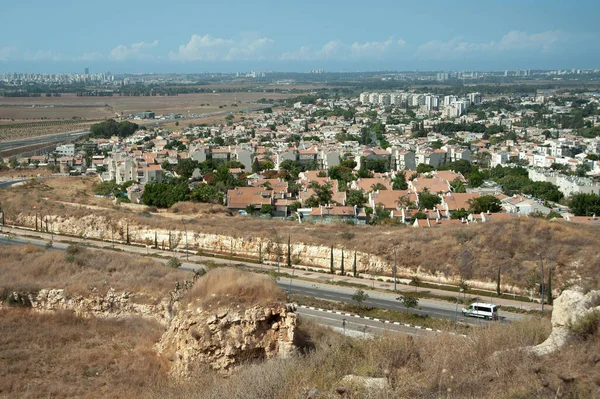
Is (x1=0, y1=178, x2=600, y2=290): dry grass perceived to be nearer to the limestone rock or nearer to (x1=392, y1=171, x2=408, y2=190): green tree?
the limestone rock

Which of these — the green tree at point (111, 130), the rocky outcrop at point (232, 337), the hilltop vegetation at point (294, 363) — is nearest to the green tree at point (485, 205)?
the hilltop vegetation at point (294, 363)

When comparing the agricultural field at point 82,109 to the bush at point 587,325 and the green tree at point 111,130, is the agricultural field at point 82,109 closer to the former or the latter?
the green tree at point 111,130

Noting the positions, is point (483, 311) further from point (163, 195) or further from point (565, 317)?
point (163, 195)

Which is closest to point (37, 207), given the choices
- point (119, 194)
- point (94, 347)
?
point (119, 194)

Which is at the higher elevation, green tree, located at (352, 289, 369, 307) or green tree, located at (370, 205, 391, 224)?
green tree, located at (352, 289, 369, 307)

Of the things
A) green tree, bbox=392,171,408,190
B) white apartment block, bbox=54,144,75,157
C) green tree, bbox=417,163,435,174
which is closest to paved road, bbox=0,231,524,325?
green tree, bbox=392,171,408,190

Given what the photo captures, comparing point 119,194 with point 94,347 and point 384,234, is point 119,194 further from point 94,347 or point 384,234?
point 94,347
